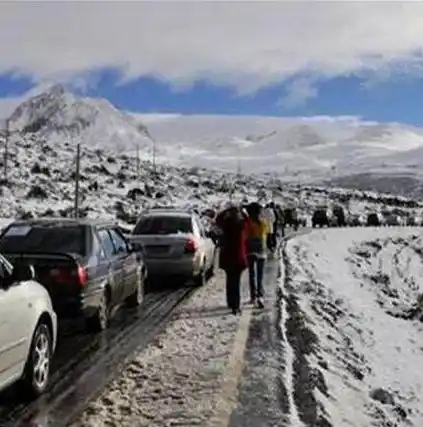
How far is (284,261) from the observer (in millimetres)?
27781

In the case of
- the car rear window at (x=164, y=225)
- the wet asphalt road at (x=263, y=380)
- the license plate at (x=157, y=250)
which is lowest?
the wet asphalt road at (x=263, y=380)

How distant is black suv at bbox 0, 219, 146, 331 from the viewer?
37.7 feet

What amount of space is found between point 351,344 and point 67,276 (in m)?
5.20

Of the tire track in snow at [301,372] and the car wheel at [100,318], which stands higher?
the car wheel at [100,318]

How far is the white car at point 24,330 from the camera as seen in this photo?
25.0 feet

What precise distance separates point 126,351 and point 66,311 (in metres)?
0.95

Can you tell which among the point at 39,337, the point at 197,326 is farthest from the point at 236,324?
the point at 39,337

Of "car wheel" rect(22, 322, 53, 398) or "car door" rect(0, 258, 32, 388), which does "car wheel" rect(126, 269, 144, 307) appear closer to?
"car wheel" rect(22, 322, 53, 398)

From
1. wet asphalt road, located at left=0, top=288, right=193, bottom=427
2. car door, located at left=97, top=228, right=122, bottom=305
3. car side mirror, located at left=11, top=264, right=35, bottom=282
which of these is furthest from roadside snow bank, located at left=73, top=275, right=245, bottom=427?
car side mirror, located at left=11, top=264, right=35, bottom=282

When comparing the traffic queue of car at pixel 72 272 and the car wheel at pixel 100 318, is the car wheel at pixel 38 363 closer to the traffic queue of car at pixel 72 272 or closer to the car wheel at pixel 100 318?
the traffic queue of car at pixel 72 272

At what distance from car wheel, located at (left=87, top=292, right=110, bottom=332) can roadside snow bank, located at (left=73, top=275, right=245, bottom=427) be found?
2.96ft

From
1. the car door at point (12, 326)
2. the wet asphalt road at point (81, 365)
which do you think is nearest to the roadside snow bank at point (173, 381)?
the wet asphalt road at point (81, 365)

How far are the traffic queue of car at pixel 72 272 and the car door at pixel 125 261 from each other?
0.06 ft

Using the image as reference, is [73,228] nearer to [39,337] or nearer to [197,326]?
[197,326]
